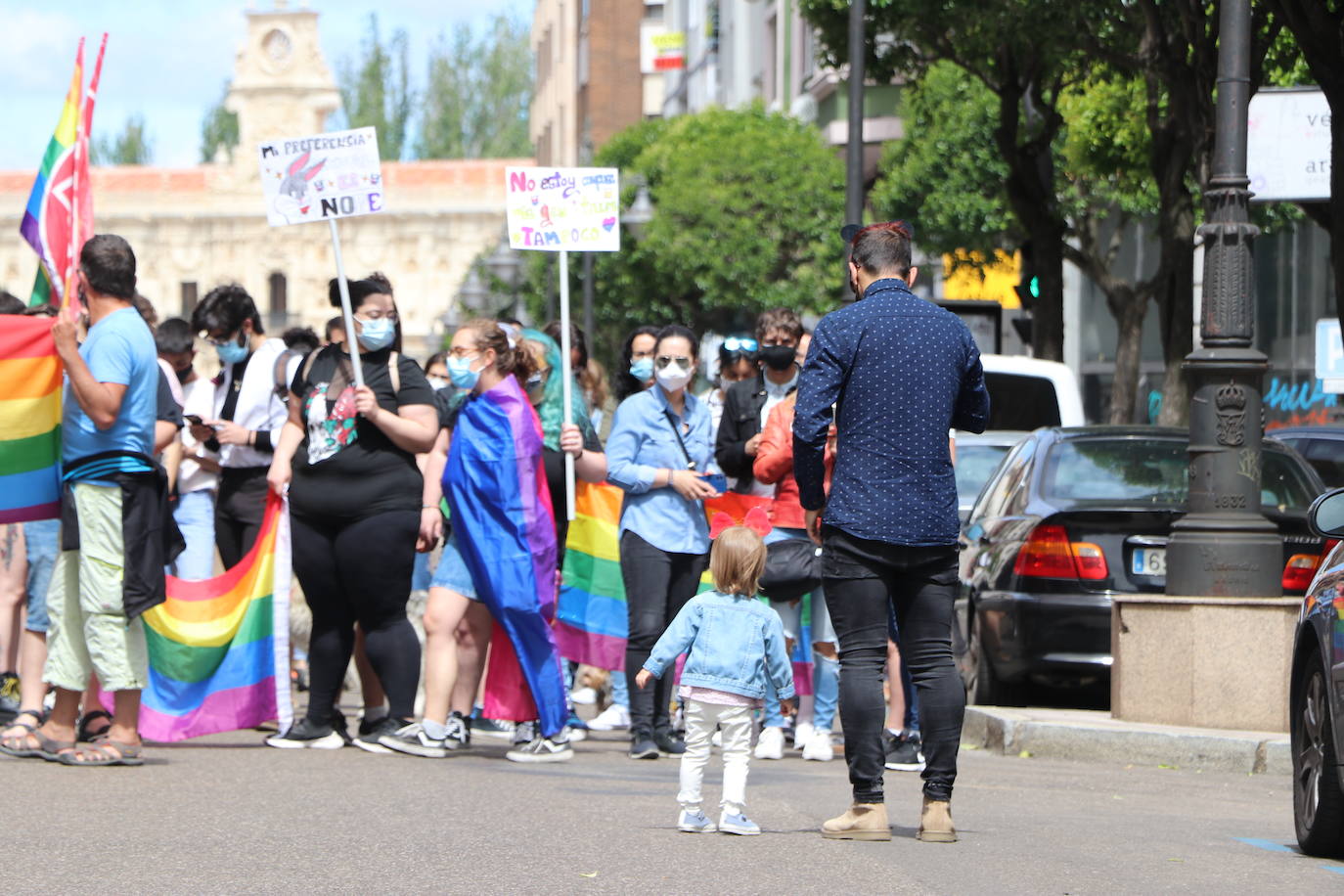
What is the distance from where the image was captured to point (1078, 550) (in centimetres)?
1105

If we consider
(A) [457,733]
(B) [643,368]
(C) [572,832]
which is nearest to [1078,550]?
(B) [643,368]

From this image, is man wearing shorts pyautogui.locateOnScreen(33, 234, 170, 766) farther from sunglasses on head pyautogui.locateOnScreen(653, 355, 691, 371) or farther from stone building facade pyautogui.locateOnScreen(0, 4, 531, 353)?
stone building facade pyautogui.locateOnScreen(0, 4, 531, 353)

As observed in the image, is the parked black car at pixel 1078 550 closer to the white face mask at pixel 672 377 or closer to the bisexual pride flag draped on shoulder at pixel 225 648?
the white face mask at pixel 672 377

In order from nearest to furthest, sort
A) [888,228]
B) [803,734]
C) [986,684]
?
[888,228] < [803,734] < [986,684]

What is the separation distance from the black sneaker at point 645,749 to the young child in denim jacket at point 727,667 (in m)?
2.34

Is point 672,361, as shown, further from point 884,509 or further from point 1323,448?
point 1323,448

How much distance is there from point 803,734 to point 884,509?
3385 millimetres

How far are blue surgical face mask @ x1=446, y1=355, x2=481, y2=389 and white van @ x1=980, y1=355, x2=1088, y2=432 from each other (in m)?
8.49

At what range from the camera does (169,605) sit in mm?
9617

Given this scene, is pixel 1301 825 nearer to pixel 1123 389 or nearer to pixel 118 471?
pixel 118 471

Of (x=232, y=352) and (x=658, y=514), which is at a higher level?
(x=232, y=352)

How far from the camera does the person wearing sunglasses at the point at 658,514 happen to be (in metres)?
9.96

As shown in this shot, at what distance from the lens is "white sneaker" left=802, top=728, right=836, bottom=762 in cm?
1007

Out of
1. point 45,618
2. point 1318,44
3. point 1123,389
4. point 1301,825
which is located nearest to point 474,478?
point 45,618
